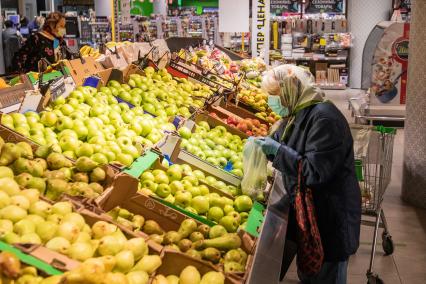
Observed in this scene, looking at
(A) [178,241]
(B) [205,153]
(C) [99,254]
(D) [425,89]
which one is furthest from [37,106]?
(D) [425,89]

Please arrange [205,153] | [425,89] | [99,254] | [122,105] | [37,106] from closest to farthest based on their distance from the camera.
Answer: [99,254] → [37,106] → [205,153] → [122,105] → [425,89]

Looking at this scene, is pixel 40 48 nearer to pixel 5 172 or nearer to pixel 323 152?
pixel 5 172

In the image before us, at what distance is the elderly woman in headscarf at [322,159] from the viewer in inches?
112

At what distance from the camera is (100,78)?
15.4ft

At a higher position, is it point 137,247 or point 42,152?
point 42,152

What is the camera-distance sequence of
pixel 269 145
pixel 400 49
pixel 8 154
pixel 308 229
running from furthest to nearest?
1. pixel 400 49
2. pixel 269 145
3. pixel 308 229
4. pixel 8 154

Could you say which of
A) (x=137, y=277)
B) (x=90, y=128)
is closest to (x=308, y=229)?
(x=137, y=277)

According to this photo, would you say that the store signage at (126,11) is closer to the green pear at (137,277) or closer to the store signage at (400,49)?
the store signage at (400,49)

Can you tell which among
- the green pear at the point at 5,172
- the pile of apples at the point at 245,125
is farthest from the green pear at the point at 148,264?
the pile of apples at the point at 245,125

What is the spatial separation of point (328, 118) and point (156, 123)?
5.68 feet

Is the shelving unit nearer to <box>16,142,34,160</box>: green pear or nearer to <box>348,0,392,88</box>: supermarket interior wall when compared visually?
A: <box>348,0,392,88</box>: supermarket interior wall

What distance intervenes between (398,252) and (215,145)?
184cm

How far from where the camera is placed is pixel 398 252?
15.7 ft

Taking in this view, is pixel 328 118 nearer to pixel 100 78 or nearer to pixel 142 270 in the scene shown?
pixel 142 270
